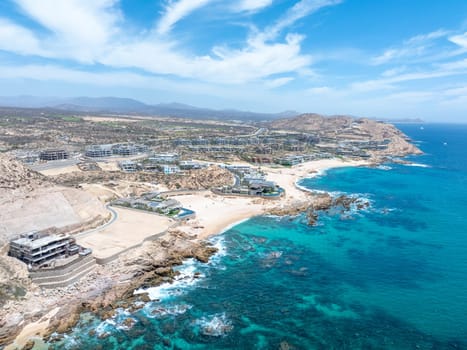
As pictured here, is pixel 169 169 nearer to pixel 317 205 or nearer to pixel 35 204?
pixel 317 205

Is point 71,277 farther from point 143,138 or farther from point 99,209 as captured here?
point 143,138

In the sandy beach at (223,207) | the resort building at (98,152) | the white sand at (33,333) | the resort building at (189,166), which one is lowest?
the white sand at (33,333)

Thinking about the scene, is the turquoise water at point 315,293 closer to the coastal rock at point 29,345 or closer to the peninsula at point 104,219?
the coastal rock at point 29,345

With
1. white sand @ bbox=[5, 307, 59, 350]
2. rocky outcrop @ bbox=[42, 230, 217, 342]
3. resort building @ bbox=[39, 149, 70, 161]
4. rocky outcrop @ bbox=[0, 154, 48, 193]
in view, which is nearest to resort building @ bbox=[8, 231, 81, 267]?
rocky outcrop @ bbox=[42, 230, 217, 342]

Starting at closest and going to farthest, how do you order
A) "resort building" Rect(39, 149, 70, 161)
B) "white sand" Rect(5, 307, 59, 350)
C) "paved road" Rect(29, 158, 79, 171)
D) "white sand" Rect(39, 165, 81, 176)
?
"white sand" Rect(5, 307, 59, 350)
"white sand" Rect(39, 165, 81, 176)
"paved road" Rect(29, 158, 79, 171)
"resort building" Rect(39, 149, 70, 161)

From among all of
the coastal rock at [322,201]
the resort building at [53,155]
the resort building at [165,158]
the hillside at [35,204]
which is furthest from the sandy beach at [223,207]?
the resort building at [53,155]

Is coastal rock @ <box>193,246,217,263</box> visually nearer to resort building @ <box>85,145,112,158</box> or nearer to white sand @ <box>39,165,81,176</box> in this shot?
white sand @ <box>39,165,81,176</box>

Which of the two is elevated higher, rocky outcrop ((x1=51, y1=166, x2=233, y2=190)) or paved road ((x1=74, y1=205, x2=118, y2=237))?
rocky outcrop ((x1=51, y1=166, x2=233, y2=190))

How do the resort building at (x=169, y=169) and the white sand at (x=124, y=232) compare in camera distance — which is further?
the resort building at (x=169, y=169)
